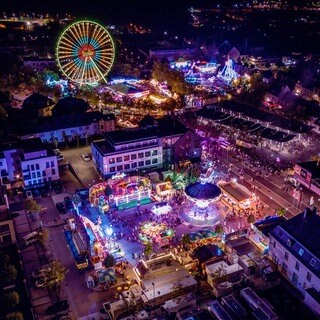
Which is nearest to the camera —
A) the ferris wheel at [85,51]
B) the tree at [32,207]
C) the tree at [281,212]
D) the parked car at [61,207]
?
the tree at [281,212]

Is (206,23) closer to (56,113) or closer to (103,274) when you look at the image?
(56,113)

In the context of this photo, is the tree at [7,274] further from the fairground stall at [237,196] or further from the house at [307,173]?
the house at [307,173]

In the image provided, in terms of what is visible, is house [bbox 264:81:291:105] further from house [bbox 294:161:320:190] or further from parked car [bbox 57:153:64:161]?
parked car [bbox 57:153:64:161]

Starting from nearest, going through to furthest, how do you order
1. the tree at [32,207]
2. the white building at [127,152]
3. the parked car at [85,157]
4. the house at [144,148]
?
the tree at [32,207], the white building at [127,152], the house at [144,148], the parked car at [85,157]

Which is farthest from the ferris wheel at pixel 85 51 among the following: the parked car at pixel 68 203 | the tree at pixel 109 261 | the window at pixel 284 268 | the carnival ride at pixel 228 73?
the window at pixel 284 268

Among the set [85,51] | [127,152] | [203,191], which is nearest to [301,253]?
[203,191]

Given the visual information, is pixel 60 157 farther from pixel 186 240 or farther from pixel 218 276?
pixel 218 276

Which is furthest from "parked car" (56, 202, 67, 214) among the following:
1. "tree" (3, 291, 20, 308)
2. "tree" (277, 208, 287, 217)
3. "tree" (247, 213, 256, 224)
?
"tree" (277, 208, 287, 217)
